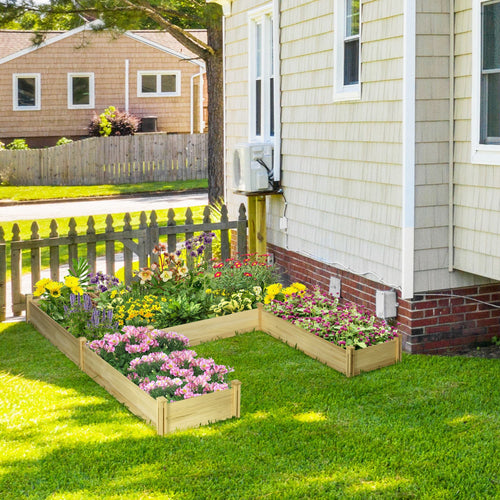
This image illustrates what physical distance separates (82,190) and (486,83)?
21.5 m

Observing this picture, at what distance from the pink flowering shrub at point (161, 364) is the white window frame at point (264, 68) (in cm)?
408

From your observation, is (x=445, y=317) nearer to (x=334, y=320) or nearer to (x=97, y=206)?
(x=334, y=320)

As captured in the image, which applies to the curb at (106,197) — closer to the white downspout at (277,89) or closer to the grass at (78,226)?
the grass at (78,226)

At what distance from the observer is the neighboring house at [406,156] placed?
7.53 meters

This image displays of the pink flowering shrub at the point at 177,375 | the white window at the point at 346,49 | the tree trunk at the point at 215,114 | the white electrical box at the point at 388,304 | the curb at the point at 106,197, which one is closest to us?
the pink flowering shrub at the point at 177,375

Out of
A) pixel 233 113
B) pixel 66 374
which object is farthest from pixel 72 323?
pixel 233 113

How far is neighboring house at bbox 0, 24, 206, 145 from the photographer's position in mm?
33969

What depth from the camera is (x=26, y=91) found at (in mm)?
34344

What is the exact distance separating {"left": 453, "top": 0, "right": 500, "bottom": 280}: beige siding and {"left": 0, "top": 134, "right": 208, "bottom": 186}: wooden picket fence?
75.9 ft

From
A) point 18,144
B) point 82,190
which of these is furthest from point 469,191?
point 18,144

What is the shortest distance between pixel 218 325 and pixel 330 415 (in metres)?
2.60

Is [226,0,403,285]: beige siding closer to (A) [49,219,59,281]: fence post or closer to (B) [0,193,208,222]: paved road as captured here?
(A) [49,219,59,281]: fence post

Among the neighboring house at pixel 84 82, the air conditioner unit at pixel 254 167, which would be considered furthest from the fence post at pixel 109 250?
the neighboring house at pixel 84 82

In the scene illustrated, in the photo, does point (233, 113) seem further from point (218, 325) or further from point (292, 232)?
point (218, 325)
